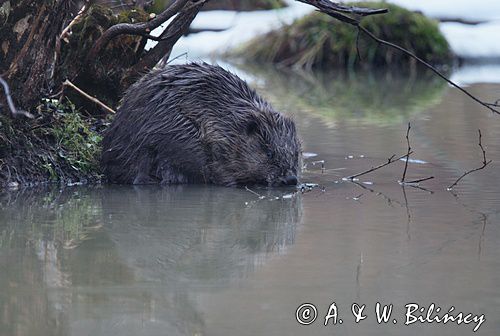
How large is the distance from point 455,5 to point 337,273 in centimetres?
1283

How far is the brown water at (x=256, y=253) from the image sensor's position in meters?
3.15

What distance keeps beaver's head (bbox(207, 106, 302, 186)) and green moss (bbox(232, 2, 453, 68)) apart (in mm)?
9016

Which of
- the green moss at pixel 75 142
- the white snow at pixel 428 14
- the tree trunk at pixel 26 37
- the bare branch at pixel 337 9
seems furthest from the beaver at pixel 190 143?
the white snow at pixel 428 14

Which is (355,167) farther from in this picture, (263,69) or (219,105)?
(263,69)

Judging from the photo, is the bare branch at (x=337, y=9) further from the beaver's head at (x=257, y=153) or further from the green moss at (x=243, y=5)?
the green moss at (x=243, y=5)

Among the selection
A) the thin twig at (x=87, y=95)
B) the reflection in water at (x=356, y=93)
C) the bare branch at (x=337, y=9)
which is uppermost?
the bare branch at (x=337, y=9)

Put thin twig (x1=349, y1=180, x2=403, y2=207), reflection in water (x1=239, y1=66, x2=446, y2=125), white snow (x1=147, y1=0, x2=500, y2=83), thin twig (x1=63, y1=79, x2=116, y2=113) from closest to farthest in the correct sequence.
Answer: thin twig (x1=349, y1=180, x2=403, y2=207), thin twig (x1=63, y1=79, x2=116, y2=113), reflection in water (x1=239, y1=66, x2=446, y2=125), white snow (x1=147, y1=0, x2=500, y2=83)

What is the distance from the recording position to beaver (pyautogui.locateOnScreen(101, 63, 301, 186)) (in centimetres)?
587

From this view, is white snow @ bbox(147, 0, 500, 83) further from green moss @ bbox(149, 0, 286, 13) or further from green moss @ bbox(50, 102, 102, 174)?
green moss @ bbox(50, 102, 102, 174)

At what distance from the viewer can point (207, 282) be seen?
3.58m

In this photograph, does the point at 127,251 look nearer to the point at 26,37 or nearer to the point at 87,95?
the point at 26,37

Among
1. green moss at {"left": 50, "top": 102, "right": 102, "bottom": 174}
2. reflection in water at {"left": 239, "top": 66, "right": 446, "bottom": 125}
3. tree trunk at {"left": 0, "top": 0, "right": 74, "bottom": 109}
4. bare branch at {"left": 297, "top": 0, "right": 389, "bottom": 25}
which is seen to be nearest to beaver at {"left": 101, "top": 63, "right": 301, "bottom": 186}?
green moss at {"left": 50, "top": 102, "right": 102, "bottom": 174}

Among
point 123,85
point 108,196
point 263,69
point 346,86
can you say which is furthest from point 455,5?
point 108,196

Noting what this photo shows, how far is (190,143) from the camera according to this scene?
5.91m
